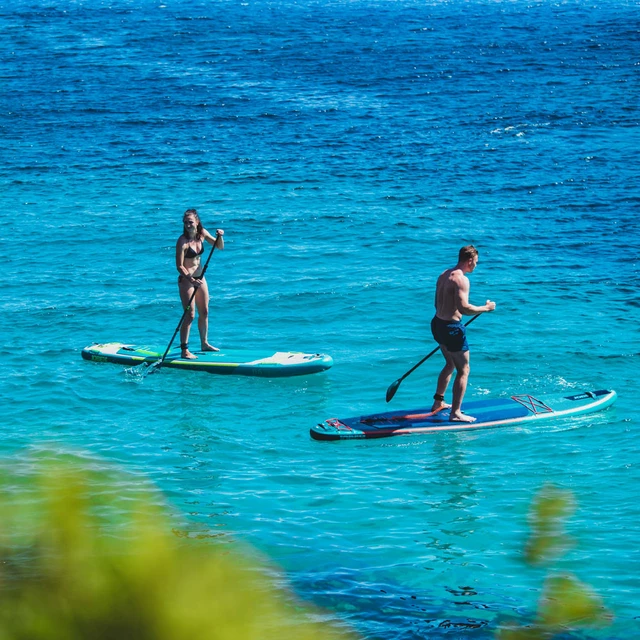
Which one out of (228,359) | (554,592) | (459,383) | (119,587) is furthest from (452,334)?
(119,587)

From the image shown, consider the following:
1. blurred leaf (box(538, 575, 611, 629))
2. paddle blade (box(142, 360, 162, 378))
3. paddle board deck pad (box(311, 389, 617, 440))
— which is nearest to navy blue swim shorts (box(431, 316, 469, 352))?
paddle board deck pad (box(311, 389, 617, 440))

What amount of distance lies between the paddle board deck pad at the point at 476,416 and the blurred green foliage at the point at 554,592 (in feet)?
4.78

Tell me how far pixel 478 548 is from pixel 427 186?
60.7 feet

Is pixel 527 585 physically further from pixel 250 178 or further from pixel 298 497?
pixel 250 178

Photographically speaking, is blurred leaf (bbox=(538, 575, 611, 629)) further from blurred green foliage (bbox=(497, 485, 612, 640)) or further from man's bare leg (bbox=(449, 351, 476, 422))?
man's bare leg (bbox=(449, 351, 476, 422))

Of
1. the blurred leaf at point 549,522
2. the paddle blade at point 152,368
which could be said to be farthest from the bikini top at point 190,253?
the blurred leaf at point 549,522

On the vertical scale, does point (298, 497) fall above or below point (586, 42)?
below

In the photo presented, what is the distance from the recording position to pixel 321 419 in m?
13.0

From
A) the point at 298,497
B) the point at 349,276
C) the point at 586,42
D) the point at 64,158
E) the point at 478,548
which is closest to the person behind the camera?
the point at 478,548

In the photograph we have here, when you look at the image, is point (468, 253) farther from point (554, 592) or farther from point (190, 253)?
point (554, 592)

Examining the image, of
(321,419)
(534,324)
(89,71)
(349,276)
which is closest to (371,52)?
(89,71)

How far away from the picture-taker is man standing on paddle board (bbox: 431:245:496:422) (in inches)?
448

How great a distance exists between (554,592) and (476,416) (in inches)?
297

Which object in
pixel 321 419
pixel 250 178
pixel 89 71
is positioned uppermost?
pixel 89 71
